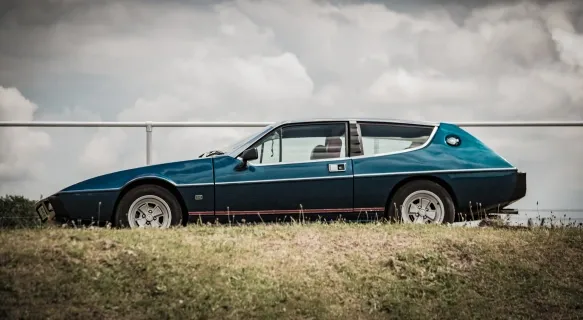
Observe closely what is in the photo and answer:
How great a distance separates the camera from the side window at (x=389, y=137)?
12.0 meters

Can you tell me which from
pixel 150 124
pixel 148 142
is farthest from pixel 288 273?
pixel 150 124

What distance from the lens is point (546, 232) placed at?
12.2 m

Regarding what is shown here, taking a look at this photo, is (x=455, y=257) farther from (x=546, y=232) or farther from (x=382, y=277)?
(x=546, y=232)

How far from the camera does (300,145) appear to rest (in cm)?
1185

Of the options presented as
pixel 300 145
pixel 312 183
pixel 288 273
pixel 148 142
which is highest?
pixel 148 142

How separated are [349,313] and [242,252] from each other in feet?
5.91

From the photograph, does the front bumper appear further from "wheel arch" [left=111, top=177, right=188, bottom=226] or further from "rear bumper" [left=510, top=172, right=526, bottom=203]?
"rear bumper" [left=510, top=172, right=526, bottom=203]

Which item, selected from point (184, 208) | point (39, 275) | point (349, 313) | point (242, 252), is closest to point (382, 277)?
point (349, 313)

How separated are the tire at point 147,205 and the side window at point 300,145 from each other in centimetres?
128

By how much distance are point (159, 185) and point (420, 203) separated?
12.2 ft

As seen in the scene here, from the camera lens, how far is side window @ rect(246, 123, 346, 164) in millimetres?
11812

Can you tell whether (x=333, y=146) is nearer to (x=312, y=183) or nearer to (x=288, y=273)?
(x=312, y=183)

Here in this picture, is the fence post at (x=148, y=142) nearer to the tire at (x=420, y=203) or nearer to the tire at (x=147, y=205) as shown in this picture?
the tire at (x=147, y=205)

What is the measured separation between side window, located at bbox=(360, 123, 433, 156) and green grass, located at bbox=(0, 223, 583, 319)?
3.94 feet
